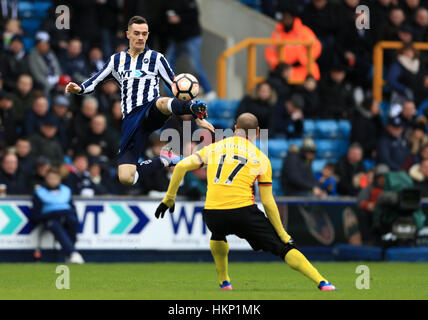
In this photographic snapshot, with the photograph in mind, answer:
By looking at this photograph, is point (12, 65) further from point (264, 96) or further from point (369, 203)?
point (369, 203)

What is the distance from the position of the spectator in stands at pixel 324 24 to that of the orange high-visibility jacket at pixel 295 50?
0.13 metres

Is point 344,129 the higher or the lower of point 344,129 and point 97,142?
the higher

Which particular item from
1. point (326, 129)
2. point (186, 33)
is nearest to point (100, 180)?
point (186, 33)

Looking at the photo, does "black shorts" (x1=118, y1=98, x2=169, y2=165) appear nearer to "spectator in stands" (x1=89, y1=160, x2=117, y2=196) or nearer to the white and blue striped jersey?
the white and blue striped jersey

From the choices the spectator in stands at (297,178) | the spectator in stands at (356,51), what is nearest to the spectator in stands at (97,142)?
A: the spectator in stands at (297,178)

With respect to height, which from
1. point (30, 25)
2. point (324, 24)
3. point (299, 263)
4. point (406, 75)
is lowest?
point (299, 263)

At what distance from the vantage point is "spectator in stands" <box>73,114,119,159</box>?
19.0m

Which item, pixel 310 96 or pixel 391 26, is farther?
pixel 391 26

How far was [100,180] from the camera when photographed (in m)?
18.9

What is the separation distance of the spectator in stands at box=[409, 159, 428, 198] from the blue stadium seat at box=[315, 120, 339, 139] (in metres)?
2.27

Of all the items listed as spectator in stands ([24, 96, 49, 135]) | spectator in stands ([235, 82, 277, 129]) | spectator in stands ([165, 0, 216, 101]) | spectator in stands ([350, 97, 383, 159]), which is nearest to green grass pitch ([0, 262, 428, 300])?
spectator in stands ([24, 96, 49, 135])

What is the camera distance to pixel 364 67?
2314 centimetres

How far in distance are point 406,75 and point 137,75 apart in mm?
11039

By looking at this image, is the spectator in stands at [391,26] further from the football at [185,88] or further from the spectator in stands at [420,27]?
the football at [185,88]
